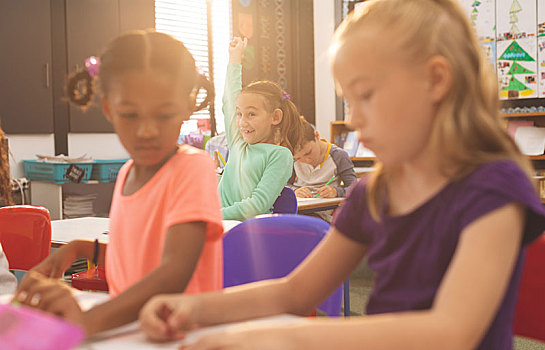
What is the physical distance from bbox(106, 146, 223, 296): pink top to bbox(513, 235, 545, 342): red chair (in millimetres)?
456

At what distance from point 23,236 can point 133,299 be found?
1268 millimetres

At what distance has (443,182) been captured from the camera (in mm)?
632

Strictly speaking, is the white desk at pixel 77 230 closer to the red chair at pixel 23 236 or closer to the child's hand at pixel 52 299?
the red chair at pixel 23 236

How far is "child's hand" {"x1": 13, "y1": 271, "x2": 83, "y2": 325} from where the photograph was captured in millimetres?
595

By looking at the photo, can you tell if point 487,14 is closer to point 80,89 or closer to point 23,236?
point 23,236

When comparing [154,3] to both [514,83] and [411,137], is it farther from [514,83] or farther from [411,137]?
[411,137]

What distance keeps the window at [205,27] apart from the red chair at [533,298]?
4.60m

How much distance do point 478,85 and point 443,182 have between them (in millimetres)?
114

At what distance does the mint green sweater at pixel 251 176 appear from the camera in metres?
2.36

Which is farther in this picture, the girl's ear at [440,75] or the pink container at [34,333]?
the girl's ear at [440,75]

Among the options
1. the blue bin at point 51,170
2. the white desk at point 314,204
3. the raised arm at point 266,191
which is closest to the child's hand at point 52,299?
the raised arm at point 266,191

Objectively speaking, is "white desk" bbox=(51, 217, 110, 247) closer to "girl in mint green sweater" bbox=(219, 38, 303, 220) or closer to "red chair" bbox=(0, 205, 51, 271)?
"red chair" bbox=(0, 205, 51, 271)

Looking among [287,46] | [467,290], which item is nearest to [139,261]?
[467,290]

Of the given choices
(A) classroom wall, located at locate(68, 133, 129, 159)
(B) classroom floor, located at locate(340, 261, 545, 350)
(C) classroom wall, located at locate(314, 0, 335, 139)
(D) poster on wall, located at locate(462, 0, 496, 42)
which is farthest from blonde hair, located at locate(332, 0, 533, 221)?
(C) classroom wall, located at locate(314, 0, 335, 139)
